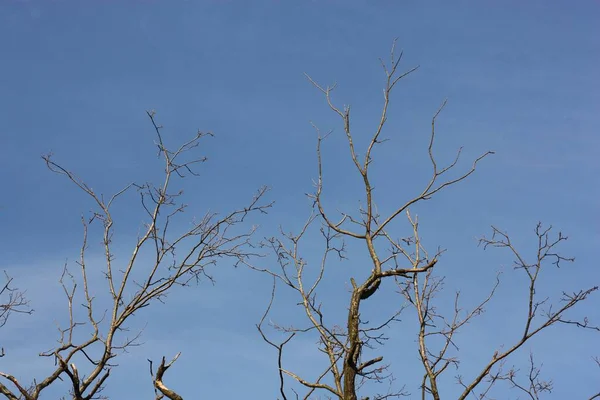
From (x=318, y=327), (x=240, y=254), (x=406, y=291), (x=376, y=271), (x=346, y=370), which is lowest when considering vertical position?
(x=346, y=370)

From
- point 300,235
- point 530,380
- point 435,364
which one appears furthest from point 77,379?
point 530,380

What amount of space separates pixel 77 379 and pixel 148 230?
1.93 meters

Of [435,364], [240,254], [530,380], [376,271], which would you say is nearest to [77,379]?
[240,254]

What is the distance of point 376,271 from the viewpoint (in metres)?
5.89

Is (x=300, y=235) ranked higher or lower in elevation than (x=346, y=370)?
higher

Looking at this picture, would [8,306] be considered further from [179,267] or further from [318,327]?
[318,327]

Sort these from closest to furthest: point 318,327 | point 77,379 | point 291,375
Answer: point 291,375, point 77,379, point 318,327

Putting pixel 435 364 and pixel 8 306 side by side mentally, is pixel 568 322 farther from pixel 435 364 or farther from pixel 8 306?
pixel 8 306

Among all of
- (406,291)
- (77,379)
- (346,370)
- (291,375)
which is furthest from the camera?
(406,291)

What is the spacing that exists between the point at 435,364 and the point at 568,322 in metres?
1.78

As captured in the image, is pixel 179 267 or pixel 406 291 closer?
pixel 179 267

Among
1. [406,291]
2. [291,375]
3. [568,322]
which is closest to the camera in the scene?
[291,375]

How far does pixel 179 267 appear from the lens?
26.4 feet

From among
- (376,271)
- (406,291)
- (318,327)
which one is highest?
(406,291)
